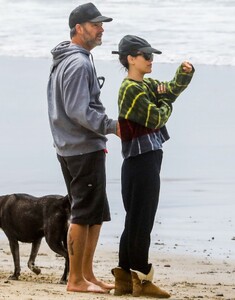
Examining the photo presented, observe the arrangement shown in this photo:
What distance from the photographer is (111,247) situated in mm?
10188

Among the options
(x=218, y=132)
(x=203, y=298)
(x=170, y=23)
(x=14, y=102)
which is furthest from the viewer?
(x=170, y=23)

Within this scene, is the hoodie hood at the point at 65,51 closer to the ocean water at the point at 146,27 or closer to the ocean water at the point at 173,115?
the ocean water at the point at 173,115

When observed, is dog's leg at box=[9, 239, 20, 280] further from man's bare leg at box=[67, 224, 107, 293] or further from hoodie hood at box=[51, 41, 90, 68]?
hoodie hood at box=[51, 41, 90, 68]

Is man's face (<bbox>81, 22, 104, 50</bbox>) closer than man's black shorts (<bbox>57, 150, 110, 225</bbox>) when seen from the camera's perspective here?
No

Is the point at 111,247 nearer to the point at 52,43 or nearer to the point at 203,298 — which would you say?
the point at 203,298

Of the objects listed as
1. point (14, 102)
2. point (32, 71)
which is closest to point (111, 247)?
point (14, 102)

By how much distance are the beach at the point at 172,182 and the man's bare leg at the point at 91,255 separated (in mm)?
281

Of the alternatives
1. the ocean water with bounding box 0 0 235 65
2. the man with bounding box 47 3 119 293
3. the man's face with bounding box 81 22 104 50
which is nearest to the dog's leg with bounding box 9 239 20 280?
the man with bounding box 47 3 119 293

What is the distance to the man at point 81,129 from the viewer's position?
7836 millimetres

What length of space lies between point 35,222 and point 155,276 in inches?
39.7

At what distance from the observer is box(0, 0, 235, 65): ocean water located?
22.3m

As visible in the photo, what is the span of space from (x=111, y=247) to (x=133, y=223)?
232 cm

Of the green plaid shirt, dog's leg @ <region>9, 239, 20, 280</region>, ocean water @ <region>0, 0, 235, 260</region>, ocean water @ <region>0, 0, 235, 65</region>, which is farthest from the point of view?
ocean water @ <region>0, 0, 235, 65</region>

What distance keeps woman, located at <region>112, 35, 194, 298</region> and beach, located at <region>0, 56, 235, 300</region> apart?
1.19ft
